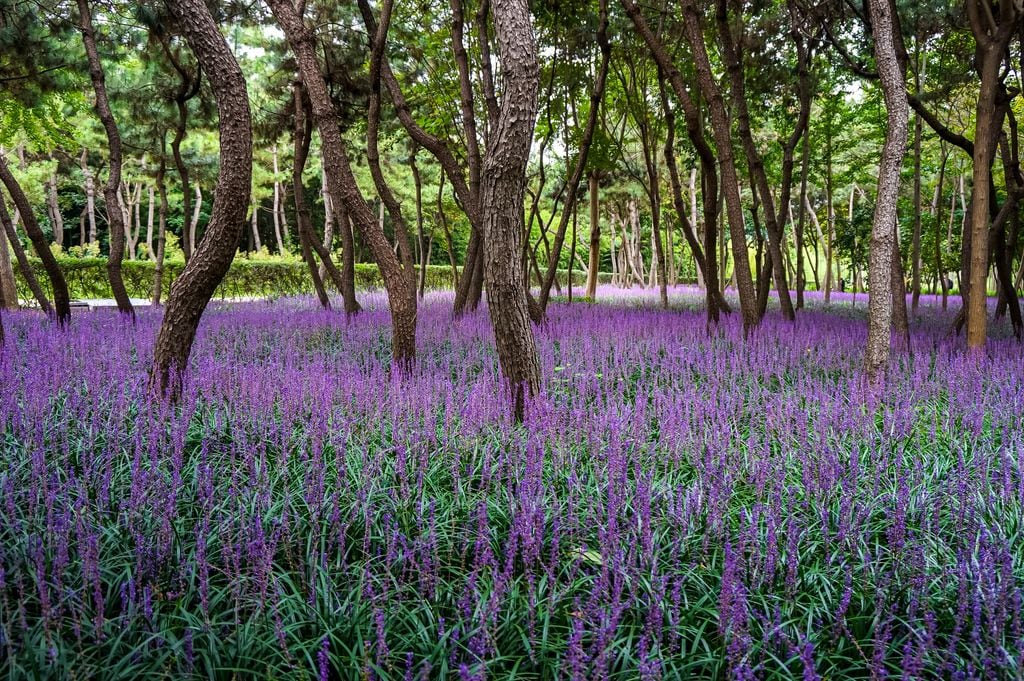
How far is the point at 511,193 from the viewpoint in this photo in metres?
4.14

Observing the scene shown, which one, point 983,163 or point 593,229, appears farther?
point 593,229

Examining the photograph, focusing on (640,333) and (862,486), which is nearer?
(862,486)

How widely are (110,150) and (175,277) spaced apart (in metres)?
11.7

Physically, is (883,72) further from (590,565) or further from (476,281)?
(476,281)

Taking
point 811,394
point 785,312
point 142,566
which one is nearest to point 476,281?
point 785,312

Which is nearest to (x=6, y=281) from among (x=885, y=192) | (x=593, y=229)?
(x=593, y=229)

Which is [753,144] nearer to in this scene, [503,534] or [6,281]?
[503,534]

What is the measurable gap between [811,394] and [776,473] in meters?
1.98

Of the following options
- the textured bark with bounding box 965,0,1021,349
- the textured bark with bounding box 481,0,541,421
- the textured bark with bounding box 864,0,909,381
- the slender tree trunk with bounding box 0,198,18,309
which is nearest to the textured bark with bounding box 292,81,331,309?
the slender tree trunk with bounding box 0,198,18,309

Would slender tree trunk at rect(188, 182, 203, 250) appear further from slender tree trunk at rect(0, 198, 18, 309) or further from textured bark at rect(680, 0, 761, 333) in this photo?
textured bark at rect(680, 0, 761, 333)

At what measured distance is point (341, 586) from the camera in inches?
90.9

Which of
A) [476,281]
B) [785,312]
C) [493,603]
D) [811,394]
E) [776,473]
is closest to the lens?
[493,603]

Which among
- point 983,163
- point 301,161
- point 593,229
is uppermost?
point 301,161

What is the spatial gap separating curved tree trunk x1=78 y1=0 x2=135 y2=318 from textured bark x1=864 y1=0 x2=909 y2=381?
9.85m
